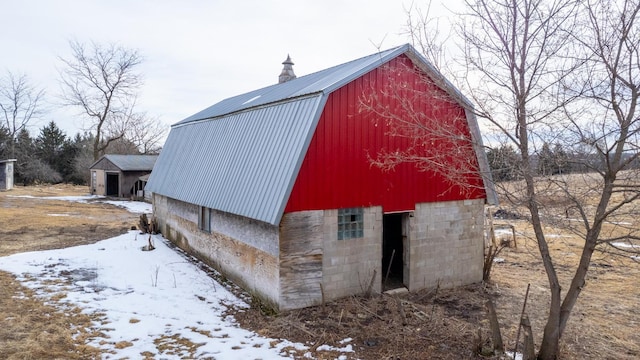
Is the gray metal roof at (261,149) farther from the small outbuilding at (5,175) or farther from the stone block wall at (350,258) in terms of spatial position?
the small outbuilding at (5,175)

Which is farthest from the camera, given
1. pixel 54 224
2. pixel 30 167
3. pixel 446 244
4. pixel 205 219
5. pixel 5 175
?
pixel 30 167

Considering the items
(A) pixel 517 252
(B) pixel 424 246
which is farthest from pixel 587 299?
(A) pixel 517 252

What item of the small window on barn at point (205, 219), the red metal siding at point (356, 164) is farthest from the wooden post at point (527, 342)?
the small window on barn at point (205, 219)

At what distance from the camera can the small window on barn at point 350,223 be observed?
9.33 m

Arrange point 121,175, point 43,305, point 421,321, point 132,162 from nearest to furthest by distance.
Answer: point 421,321, point 43,305, point 121,175, point 132,162

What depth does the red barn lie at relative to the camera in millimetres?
8672

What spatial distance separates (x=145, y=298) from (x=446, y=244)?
7517 mm

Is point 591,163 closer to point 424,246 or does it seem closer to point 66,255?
point 424,246

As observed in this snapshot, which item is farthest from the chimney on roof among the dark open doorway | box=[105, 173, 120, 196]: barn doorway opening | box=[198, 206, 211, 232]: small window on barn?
box=[105, 173, 120, 196]: barn doorway opening

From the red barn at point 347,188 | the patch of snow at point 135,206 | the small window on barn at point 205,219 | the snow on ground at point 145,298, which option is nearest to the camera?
the snow on ground at point 145,298

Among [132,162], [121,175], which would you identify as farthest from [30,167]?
[121,175]

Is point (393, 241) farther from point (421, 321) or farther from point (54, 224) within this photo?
point (54, 224)

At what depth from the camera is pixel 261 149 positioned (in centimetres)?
974

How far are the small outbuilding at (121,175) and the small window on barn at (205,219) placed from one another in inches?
882
